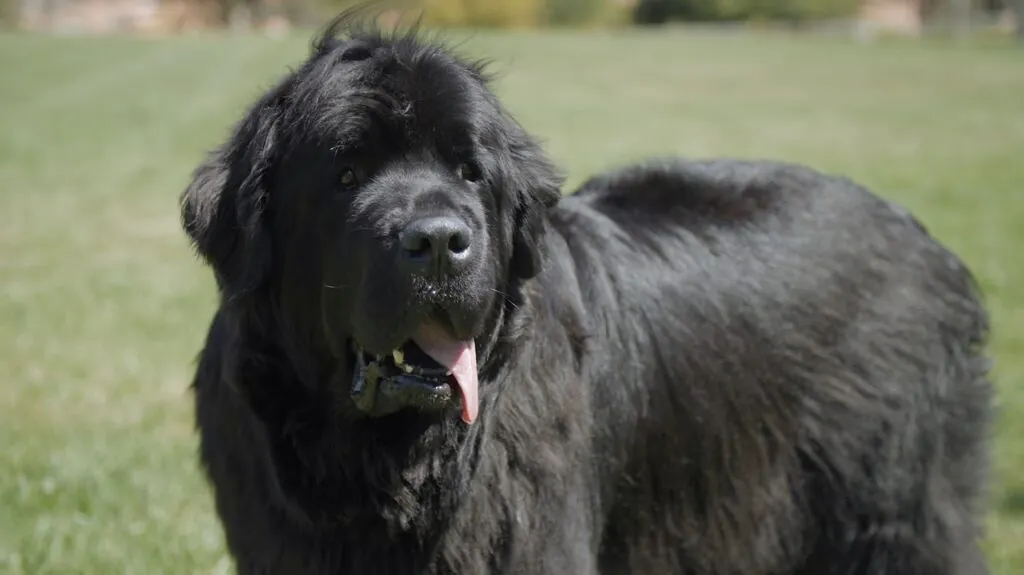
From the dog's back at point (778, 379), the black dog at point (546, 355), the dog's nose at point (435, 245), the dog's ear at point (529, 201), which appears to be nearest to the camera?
the dog's nose at point (435, 245)

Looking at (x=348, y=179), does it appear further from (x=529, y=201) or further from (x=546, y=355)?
(x=546, y=355)

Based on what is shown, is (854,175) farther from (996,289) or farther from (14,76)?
(14,76)

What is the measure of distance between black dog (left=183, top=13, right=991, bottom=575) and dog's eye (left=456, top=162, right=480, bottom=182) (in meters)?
0.02

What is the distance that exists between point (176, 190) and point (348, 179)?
11948 mm

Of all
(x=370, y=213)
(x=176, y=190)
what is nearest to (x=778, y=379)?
(x=370, y=213)

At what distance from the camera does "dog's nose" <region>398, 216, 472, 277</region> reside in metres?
2.41

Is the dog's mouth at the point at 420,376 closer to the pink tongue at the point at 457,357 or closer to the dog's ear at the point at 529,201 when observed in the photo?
the pink tongue at the point at 457,357

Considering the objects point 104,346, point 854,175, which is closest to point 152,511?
point 104,346

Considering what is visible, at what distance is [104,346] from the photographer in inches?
275

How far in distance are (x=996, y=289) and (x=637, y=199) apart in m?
5.43

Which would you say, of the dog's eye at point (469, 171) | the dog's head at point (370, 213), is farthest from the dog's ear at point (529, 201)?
the dog's eye at point (469, 171)

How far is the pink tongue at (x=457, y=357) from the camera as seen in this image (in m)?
2.56

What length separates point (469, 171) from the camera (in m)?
→ 2.78

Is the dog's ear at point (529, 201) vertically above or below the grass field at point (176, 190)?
above
